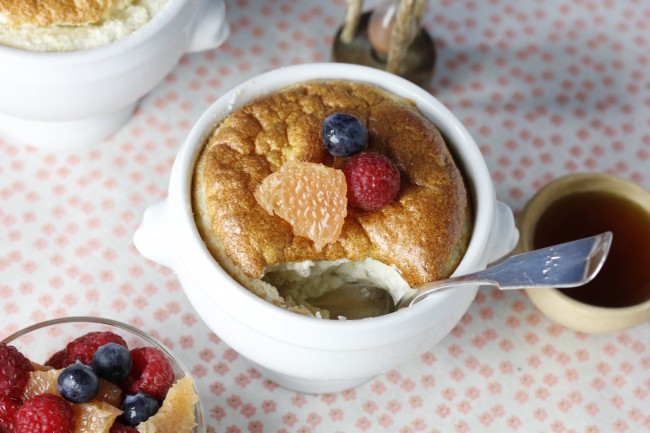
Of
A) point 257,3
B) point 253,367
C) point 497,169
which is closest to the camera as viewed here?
point 253,367

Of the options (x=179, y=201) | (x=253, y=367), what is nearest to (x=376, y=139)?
(x=179, y=201)

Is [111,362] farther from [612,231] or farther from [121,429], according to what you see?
[612,231]

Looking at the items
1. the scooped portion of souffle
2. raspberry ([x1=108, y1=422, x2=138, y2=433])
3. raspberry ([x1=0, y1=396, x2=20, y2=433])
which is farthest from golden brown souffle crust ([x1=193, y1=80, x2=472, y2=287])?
raspberry ([x1=0, y1=396, x2=20, y2=433])

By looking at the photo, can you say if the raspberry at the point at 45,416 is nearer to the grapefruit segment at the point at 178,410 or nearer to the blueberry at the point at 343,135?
the grapefruit segment at the point at 178,410

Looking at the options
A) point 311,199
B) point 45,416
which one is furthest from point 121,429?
point 311,199

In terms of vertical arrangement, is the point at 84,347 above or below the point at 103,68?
below

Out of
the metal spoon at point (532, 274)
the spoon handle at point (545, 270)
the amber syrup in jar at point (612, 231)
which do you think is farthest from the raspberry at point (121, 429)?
the amber syrup in jar at point (612, 231)

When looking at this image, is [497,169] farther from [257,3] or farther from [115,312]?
[115,312]
